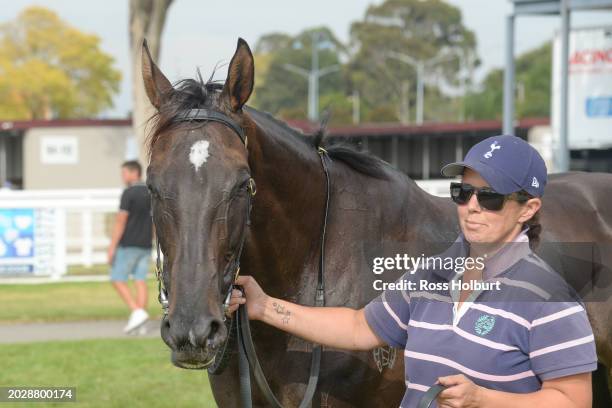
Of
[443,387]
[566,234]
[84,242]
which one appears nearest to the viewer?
[443,387]

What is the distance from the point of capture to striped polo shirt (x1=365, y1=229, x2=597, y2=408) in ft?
8.03

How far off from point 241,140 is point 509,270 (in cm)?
110

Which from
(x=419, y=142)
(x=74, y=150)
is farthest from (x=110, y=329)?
(x=419, y=142)

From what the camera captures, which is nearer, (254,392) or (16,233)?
(254,392)

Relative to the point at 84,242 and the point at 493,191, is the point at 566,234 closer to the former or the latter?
the point at 493,191

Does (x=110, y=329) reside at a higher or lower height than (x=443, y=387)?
lower

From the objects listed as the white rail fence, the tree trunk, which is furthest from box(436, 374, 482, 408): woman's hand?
the tree trunk

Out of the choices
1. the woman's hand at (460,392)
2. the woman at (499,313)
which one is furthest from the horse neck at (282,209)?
the woman's hand at (460,392)

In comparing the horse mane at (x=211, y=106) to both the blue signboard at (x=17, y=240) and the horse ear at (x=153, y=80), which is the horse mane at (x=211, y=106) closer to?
the horse ear at (x=153, y=80)

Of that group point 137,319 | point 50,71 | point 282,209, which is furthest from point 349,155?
point 50,71

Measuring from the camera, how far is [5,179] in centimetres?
3644

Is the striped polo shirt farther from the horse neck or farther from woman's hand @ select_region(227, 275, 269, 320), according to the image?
the horse neck

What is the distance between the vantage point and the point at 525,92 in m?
75.1

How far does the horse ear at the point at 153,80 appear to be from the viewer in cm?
334
